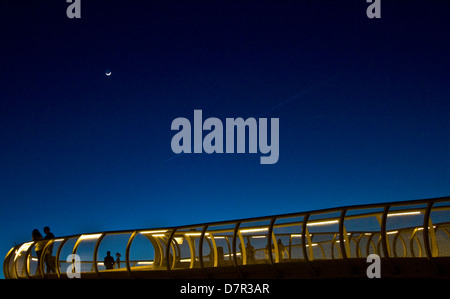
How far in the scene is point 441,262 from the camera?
7297 millimetres

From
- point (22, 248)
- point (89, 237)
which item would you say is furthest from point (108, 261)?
point (89, 237)

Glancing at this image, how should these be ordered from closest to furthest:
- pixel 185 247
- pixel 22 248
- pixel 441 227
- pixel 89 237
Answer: pixel 441 227 < pixel 185 247 < pixel 89 237 < pixel 22 248

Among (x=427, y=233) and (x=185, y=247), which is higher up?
(x=427, y=233)

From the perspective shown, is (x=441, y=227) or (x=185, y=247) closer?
(x=441, y=227)

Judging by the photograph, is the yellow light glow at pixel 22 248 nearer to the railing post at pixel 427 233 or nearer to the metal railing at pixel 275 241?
the metal railing at pixel 275 241

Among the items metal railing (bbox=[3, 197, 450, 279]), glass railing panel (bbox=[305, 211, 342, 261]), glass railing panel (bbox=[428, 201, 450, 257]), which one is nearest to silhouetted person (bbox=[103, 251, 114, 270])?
metal railing (bbox=[3, 197, 450, 279])

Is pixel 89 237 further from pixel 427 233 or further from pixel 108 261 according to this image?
pixel 427 233

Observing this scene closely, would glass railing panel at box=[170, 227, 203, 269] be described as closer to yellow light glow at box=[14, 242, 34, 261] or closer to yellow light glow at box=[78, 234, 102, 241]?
yellow light glow at box=[78, 234, 102, 241]

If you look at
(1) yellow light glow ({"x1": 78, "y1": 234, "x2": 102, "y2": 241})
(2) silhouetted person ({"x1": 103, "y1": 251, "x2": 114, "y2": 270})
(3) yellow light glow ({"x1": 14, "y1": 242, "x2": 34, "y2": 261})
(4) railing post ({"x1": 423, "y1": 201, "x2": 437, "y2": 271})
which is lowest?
(2) silhouetted person ({"x1": 103, "y1": 251, "x2": 114, "y2": 270})

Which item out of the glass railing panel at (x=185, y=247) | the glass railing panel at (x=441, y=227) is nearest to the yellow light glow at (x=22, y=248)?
the glass railing panel at (x=185, y=247)

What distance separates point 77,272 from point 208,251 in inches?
132

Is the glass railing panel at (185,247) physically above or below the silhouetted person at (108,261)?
above
